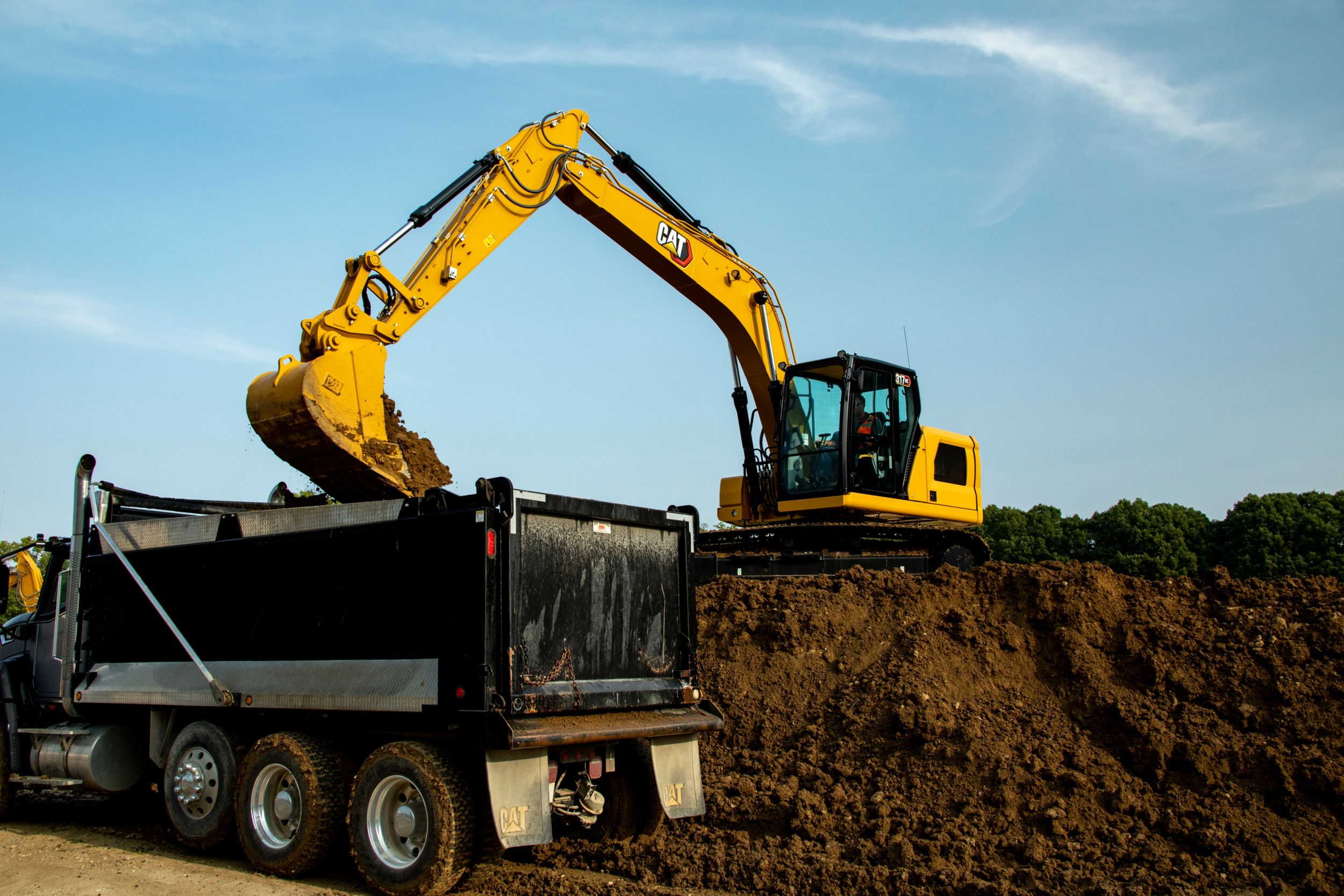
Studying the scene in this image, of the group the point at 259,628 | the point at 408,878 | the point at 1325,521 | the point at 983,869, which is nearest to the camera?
the point at 408,878

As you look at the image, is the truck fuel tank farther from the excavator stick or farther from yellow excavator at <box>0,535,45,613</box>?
yellow excavator at <box>0,535,45,613</box>

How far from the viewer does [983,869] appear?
22.2 ft

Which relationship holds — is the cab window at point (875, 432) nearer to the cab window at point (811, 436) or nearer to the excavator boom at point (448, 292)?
the cab window at point (811, 436)

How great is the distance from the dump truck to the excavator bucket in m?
1.23

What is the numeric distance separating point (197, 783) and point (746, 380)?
972 centimetres

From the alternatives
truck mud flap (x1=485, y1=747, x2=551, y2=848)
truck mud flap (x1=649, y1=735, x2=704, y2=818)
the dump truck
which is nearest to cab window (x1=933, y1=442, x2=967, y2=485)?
the dump truck

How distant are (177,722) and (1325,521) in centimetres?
3168

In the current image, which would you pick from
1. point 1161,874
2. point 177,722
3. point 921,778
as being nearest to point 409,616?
point 177,722

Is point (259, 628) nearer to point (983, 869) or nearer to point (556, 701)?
point (556, 701)

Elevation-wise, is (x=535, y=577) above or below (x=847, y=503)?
below

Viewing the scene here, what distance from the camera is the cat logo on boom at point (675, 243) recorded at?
1397cm

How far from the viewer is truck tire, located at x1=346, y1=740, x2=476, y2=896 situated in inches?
244

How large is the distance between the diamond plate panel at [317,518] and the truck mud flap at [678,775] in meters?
2.30

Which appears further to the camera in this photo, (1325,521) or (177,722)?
(1325,521)
